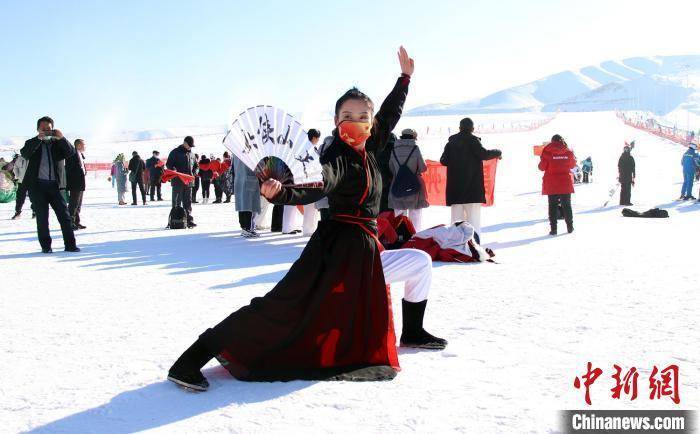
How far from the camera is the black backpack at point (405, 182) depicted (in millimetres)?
9039

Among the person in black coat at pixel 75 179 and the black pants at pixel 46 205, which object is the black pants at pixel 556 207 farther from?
the person in black coat at pixel 75 179

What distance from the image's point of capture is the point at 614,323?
4.43 m

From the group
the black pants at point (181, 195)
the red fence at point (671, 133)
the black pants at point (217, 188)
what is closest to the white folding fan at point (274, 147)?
the black pants at point (181, 195)

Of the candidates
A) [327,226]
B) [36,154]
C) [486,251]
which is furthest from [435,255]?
[36,154]

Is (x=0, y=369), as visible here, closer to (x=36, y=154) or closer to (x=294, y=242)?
(x=36, y=154)

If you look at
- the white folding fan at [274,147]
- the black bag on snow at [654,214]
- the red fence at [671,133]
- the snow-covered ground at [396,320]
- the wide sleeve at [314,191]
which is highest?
the red fence at [671,133]

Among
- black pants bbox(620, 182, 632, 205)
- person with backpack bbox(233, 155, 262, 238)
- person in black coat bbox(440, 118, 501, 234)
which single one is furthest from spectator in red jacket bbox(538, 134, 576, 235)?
black pants bbox(620, 182, 632, 205)

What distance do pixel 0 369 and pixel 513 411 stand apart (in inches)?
113

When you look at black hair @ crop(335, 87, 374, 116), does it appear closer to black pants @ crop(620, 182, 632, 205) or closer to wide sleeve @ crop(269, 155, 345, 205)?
wide sleeve @ crop(269, 155, 345, 205)

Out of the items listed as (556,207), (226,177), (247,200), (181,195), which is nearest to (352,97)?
(247,200)

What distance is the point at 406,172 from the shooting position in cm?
904

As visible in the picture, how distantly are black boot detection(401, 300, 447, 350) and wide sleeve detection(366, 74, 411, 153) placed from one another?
1021 millimetres

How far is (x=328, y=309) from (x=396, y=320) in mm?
1595

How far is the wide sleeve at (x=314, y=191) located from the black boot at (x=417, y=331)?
116cm
